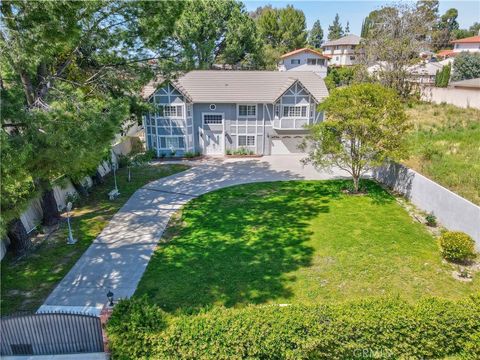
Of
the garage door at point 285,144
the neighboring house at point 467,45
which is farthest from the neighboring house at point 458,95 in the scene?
the neighboring house at point 467,45

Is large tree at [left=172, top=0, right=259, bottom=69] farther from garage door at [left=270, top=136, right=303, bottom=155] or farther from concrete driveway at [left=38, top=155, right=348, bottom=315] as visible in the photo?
concrete driveway at [left=38, top=155, right=348, bottom=315]

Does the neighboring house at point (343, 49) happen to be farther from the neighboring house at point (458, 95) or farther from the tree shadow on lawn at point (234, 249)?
the tree shadow on lawn at point (234, 249)

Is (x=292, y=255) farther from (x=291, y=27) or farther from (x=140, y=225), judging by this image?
(x=291, y=27)

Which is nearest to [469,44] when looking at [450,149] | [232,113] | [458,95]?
[458,95]

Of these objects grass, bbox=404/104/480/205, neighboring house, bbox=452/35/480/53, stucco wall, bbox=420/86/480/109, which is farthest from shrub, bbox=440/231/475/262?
neighboring house, bbox=452/35/480/53

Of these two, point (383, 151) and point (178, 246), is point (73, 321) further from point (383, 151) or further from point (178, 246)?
point (383, 151)

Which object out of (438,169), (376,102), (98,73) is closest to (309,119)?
(376,102)

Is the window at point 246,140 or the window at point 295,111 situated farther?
the window at point 246,140
